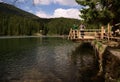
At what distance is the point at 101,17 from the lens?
2608 cm

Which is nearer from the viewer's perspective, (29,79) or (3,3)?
(3,3)

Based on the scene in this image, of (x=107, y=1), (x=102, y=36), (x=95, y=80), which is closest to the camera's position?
(x=95, y=80)

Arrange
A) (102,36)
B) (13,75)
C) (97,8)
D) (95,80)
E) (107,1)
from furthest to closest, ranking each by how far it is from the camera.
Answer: (102,36) < (97,8) < (107,1) < (13,75) < (95,80)

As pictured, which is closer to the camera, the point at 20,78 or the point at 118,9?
the point at 20,78

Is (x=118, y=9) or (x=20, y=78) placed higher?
(x=118, y=9)

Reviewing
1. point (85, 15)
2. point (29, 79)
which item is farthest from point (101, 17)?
point (29, 79)

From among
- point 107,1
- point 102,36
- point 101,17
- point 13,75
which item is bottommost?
point 13,75

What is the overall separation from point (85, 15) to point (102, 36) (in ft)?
37.4

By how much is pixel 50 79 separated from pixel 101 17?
432 inches

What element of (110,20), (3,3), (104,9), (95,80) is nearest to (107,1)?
(104,9)

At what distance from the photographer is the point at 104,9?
26.2 metres

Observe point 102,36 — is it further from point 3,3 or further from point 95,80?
point 3,3

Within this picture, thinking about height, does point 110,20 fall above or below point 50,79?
above

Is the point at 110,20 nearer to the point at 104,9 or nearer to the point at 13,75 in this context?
the point at 104,9
